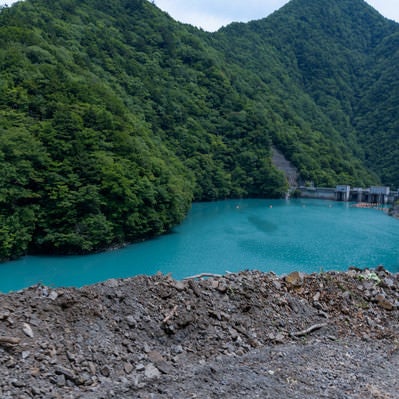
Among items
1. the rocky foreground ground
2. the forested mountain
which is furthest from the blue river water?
the rocky foreground ground

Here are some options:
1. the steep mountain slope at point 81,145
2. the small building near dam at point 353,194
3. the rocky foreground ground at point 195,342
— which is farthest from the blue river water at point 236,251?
the small building near dam at point 353,194

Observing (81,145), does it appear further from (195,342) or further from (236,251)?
(195,342)

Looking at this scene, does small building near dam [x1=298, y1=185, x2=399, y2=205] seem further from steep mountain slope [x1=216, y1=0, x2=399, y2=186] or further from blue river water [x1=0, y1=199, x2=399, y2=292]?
blue river water [x1=0, y1=199, x2=399, y2=292]

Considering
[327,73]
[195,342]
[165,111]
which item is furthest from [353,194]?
[195,342]

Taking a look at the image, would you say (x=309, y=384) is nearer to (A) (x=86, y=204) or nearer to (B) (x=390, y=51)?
(A) (x=86, y=204)

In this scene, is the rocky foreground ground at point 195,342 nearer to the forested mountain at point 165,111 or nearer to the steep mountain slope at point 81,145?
the steep mountain slope at point 81,145

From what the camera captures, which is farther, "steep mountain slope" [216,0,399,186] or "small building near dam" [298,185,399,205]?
"steep mountain slope" [216,0,399,186]
